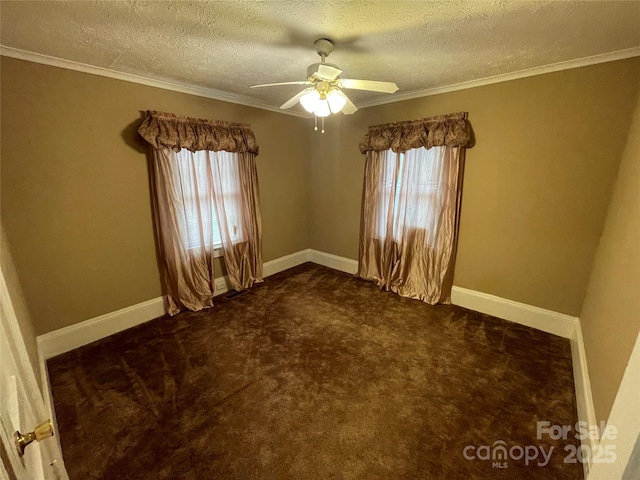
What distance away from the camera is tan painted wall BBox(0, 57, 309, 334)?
6.62ft

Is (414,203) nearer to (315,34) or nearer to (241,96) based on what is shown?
(315,34)

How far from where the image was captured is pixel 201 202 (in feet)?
9.95

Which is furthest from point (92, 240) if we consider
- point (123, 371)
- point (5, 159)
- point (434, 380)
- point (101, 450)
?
point (434, 380)

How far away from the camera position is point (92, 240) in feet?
7.91

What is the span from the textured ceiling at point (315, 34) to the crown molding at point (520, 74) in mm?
90

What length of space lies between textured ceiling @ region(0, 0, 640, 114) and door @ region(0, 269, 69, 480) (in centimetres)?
160

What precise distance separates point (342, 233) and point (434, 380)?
7.89 feet

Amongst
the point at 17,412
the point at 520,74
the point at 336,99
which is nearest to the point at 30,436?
the point at 17,412

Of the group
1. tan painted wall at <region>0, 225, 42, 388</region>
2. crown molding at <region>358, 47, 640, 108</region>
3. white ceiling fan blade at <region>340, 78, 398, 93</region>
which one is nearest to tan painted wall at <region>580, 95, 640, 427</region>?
crown molding at <region>358, 47, 640, 108</region>

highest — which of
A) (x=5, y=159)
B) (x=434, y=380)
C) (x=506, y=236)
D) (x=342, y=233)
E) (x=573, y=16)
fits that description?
(x=573, y=16)

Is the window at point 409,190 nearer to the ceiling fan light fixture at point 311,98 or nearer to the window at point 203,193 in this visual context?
the ceiling fan light fixture at point 311,98

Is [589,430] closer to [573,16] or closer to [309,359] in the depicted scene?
[309,359]

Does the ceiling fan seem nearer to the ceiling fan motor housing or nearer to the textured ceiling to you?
the ceiling fan motor housing

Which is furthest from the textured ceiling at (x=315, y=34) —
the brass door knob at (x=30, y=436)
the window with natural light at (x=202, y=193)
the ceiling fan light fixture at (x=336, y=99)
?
the brass door knob at (x=30, y=436)
